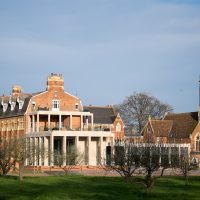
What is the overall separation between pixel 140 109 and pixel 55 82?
19865mm

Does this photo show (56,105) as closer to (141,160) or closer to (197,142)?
(197,142)

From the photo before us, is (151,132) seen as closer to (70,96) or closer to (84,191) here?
(70,96)

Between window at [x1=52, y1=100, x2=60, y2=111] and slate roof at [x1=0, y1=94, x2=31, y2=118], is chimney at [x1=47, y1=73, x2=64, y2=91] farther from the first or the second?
slate roof at [x1=0, y1=94, x2=31, y2=118]

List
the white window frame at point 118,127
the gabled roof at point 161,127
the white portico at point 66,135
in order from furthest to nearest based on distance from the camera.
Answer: the white window frame at point 118,127 < the gabled roof at point 161,127 < the white portico at point 66,135

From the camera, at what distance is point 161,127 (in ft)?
273

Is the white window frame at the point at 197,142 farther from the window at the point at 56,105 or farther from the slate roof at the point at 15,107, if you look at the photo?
the slate roof at the point at 15,107

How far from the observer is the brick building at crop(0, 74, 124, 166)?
70.2 m

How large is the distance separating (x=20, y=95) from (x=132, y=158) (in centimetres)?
4700

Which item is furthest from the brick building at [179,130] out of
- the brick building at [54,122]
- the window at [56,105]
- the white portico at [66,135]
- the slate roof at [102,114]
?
the window at [56,105]

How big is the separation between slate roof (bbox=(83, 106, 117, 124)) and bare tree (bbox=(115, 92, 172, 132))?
2229mm

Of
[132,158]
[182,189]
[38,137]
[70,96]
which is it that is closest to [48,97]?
[70,96]

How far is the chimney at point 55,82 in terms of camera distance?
78.4 metres

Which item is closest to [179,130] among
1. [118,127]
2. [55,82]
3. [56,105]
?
[118,127]

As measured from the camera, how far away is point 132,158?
3803cm
